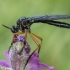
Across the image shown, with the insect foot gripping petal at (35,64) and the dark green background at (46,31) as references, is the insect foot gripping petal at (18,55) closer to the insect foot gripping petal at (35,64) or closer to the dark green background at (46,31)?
the insect foot gripping petal at (35,64)

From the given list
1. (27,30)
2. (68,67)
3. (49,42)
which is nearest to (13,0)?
(49,42)

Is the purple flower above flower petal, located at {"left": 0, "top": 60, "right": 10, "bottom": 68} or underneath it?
above

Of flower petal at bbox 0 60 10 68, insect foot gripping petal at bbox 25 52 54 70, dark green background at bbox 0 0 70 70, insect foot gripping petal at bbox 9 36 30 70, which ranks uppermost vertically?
insect foot gripping petal at bbox 9 36 30 70

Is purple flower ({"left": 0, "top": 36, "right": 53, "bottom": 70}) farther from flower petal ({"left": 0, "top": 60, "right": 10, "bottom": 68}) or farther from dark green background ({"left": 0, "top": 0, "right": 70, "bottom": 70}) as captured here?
dark green background ({"left": 0, "top": 0, "right": 70, "bottom": 70})

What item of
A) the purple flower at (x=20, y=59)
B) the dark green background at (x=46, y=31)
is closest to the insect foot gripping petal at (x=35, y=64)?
the purple flower at (x=20, y=59)

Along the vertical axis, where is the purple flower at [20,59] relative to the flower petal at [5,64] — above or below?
above

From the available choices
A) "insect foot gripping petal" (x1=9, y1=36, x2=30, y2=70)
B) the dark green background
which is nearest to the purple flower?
"insect foot gripping petal" (x1=9, y1=36, x2=30, y2=70)

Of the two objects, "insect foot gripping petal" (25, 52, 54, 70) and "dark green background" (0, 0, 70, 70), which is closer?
"insect foot gripping petal" (25, 52, 54, 70)

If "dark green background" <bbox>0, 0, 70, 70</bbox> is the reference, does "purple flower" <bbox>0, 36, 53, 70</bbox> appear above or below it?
above

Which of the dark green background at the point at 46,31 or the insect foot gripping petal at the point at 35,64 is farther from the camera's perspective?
the dark green background at the point at 46,31
